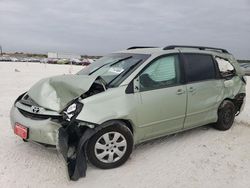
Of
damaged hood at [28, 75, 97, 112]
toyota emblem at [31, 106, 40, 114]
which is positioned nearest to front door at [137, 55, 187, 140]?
damaged hood at [28, 75, 97, 112]

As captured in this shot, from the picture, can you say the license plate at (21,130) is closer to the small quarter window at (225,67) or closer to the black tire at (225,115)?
the black tire at (225,115)

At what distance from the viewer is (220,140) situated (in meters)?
4.70

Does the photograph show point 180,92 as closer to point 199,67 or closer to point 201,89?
Answer: point 201,89

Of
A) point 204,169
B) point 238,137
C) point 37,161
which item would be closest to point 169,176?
point 204,169

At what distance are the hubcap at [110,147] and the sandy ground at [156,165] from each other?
18 centimetres

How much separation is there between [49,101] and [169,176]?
1886 millimetres

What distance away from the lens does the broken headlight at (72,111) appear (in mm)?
3268

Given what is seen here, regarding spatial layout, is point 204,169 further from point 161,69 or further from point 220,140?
point 161,69

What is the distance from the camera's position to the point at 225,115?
5.10 metres

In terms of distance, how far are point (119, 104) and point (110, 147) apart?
594 mm

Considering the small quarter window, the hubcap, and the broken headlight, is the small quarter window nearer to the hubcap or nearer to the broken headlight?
the hubcap

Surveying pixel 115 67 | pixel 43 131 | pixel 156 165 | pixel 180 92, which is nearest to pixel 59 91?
pixel 43 131

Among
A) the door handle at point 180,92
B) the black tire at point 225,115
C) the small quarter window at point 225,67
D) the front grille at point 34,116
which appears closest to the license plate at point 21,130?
the front grille at point 34,116

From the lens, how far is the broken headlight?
327 cm
